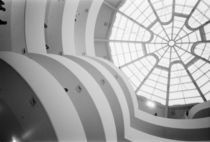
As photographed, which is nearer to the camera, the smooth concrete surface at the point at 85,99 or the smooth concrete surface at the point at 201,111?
the smooth concrete surface at the point at 85,99

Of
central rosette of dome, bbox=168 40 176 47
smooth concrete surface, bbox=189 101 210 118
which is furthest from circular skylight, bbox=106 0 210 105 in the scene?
smooth concrete surface, bbox=189 101 210 118

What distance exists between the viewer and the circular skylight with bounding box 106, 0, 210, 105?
18141 millimetres

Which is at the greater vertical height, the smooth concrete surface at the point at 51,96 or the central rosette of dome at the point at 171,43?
the central rosette of dome at the point at 171,43

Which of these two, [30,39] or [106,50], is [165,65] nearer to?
[106,50]

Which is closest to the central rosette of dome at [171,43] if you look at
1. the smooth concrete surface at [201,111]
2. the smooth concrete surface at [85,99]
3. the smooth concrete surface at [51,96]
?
the smooth concrete surface at [201,111]

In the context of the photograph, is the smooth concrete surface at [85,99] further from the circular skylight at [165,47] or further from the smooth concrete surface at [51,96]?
the circular skylight at [165,47]

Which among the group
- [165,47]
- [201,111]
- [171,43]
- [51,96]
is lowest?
[51,96]

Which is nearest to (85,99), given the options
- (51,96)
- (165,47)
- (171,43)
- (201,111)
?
(51,96)

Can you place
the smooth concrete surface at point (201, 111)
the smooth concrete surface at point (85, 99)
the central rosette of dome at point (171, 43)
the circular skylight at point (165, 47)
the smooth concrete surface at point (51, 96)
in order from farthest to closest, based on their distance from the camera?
the central rosette of dome at point (171, 43) → the circular skylight at point (165, 47) → the smooth concrete surface at point (201, 111) → the smooth concrete surface at point (85, 99) → the smooth concrete surface at point (51, 96)

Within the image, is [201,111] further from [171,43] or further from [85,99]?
[85,99]

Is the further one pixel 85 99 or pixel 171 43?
pixel 171 43

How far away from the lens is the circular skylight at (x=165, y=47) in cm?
1814

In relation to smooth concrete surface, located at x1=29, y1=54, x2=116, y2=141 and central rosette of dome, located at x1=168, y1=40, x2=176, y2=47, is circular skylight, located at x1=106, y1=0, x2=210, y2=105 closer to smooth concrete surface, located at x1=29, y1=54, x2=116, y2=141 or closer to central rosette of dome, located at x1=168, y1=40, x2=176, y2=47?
central rosette of dome, located at x1=168, y1=40, x2=176, y2=47

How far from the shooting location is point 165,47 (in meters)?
19.4
